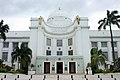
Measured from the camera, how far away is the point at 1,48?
58.4 m

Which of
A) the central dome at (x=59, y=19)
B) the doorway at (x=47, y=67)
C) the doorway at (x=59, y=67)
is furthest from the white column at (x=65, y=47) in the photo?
the doorway at (x=47, y=67)

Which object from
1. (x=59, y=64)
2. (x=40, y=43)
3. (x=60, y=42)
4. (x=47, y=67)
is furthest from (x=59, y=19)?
(x=47, y=67)

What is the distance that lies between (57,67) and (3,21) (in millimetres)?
17097

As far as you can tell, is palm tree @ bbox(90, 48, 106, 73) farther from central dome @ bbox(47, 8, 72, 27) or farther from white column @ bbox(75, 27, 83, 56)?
central dome @ bbox(47, 8, 72, 27)

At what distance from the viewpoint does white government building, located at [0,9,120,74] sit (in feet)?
155

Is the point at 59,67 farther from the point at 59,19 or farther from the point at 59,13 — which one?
the point at 59,13

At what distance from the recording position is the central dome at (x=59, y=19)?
58.8 m

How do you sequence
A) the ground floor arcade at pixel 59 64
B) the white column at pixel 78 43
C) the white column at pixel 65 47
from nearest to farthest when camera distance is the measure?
the ground floor arcade at pixel 59 64 → the white column at pixel 78 43 → the white column at pixel 65 47

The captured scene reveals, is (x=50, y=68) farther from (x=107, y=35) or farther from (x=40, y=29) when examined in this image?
(x=107, y=35)

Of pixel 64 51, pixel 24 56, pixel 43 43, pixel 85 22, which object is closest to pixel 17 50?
pixel 24 56

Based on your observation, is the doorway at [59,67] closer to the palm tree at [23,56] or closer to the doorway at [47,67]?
the doorway at [47,67]

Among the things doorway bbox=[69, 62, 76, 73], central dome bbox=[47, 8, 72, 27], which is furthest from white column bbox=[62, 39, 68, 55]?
doorway bbox=[69, 62, 76, 73]

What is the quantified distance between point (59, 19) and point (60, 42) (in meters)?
8.82

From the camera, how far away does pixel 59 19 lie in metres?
60.1
